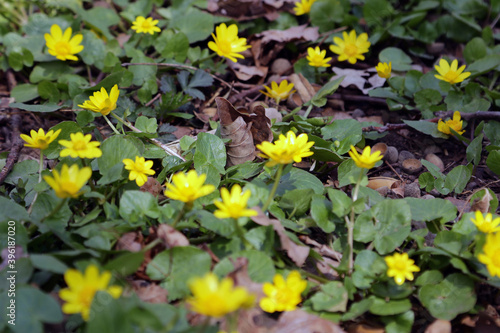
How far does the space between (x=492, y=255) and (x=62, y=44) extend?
8.86 feet

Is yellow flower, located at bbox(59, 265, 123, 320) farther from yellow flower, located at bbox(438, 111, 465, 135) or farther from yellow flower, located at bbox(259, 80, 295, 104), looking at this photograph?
yellow flower, located at bbox(438, 111, 465, 135)

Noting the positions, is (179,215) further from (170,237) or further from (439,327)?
(439,327)

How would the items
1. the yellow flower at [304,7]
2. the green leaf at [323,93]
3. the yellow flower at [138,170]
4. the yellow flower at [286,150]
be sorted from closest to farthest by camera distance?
the yellow flower at [286,150] → the yellow flower at [138,170] → the green leaf at [323,93] → the yellow flower at [304,7]

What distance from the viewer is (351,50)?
10.1 ft

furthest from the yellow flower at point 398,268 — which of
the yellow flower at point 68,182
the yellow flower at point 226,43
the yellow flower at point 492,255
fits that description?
→ the yellow flower at point 226,43

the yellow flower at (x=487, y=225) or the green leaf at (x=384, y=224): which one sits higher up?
the yellow flower at (x=487, y=225)

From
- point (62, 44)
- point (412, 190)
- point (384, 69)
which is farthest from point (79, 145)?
point (384, 69)

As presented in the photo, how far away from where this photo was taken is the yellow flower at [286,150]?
1779 mm

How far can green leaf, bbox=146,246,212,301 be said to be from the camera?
164 centimetres

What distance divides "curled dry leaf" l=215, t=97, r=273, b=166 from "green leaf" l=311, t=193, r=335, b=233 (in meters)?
0.56

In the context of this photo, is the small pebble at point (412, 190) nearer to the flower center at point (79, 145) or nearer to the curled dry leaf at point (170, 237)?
the curled dry leaf at point (170, 237)

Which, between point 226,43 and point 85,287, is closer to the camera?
point 85,287

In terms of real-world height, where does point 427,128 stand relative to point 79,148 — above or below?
below

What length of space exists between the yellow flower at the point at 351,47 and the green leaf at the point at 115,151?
5.62ft
